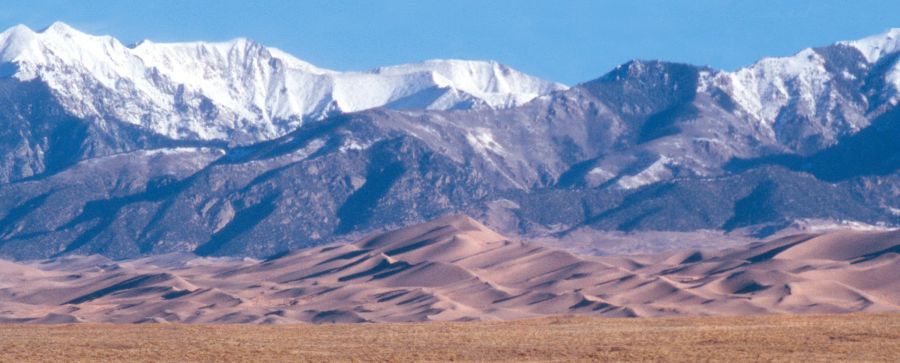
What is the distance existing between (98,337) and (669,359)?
90.2 ft

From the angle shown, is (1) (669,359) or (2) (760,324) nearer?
(1) (669,359)

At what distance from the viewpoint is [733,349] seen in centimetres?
7725

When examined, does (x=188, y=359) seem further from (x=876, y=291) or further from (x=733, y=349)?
(x=876, y=291)

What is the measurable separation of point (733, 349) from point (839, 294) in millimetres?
105899

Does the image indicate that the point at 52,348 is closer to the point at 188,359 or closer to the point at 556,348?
the point at 188,359

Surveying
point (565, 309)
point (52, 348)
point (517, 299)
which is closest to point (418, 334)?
point (52, 348)

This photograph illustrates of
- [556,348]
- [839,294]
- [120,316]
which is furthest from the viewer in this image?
[120,316]

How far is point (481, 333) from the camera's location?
89250mm

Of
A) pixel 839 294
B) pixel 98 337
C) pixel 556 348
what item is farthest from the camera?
pixel 839 294

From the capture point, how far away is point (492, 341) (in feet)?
274

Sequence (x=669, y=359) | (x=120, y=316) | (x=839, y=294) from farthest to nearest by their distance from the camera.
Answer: (x=120, y=316) → (x=839, y=294) → (x=669, y=359)

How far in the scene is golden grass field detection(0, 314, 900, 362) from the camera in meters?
76.1

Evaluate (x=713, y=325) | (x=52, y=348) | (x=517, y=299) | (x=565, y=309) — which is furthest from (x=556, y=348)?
(x=517, y=299)

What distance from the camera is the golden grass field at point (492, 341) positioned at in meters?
76.1
